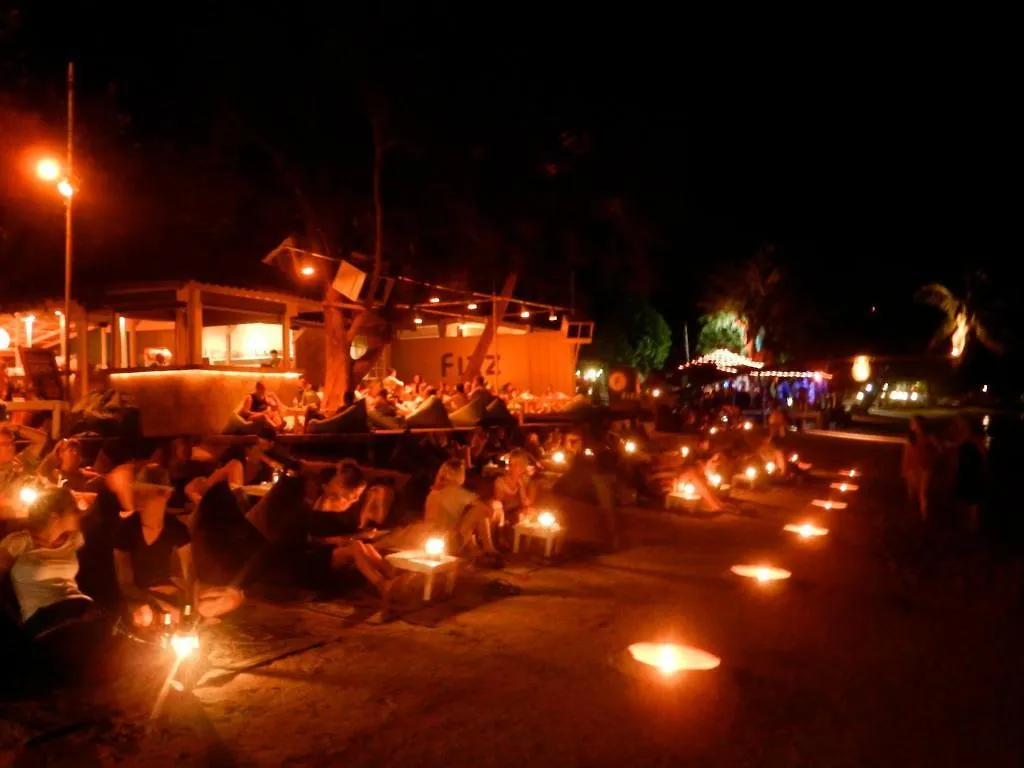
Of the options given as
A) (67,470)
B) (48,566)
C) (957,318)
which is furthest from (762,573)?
(957,318)

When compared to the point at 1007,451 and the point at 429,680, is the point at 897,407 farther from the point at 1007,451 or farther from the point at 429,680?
the point at 429,680

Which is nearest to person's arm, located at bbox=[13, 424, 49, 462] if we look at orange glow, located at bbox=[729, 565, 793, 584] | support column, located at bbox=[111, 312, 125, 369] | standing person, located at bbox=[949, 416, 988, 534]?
support column, located at bbox=[111, 312, 125, 369]

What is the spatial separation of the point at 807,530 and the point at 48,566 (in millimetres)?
9838

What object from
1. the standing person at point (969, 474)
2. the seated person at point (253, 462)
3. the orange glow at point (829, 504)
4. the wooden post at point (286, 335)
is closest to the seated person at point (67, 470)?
the seated person at point (253, 462)

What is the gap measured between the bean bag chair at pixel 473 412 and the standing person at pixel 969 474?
7640 millimetres

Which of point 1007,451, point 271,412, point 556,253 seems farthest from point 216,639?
point 1007,451

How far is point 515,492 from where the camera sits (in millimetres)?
11070

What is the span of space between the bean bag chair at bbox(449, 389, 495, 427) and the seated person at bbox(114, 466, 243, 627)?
7.93 metres

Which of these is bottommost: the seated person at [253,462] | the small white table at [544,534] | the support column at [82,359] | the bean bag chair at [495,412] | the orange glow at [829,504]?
the orange glow at [829,504]

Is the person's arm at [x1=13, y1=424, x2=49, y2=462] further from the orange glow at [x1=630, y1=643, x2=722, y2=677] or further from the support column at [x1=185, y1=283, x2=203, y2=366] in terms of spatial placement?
the orange glow at [x1=630, y1=643, x2=722, y2=677]

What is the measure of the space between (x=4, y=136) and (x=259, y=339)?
7899mm

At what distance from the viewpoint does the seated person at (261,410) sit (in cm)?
1340

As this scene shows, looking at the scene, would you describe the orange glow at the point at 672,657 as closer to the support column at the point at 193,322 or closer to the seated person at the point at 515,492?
the seated person at the point at 515,492

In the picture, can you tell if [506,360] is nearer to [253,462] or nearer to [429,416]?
[429,416]
